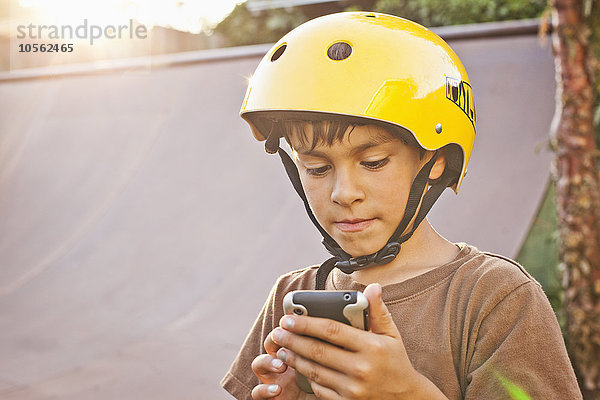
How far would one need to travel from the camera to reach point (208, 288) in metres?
6.67

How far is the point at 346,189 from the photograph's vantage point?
5.25 ft

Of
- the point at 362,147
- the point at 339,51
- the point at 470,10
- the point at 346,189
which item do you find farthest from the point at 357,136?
the point at 470,10

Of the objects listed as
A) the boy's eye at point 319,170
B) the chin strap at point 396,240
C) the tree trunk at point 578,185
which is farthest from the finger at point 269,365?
the tree trunk at point 578,185

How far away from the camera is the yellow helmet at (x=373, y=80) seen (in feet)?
5.59

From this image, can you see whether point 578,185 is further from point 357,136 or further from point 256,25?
point 256,25

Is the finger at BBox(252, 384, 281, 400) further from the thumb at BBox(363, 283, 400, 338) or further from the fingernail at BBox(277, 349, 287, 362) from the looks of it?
the thumb at BBox(363, 283, 400, 338)

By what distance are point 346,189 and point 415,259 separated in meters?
0.32

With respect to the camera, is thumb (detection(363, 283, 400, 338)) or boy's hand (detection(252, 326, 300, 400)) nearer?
thumb (detection(363, 283, 400, 338))

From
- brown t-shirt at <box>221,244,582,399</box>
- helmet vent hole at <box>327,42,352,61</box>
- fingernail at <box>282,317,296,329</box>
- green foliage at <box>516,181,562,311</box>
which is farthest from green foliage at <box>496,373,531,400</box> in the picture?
green foliage at <box>516,181,562,311</box>

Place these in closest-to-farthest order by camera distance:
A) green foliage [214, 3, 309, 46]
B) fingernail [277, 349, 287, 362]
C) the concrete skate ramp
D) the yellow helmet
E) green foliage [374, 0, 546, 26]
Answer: fingernail [277, 349, 287, 362]
the yellow helmet
the concrete skate ramp
green foliage [374, 0, 546, 26]
green foliage [214, 3, 309, 46]

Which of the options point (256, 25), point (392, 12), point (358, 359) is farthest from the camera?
point (256, 25)

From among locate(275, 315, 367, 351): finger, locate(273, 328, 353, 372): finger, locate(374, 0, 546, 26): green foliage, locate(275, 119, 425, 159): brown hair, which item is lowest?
locate(273, 328, 353, 372): finger

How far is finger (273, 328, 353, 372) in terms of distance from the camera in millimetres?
1343

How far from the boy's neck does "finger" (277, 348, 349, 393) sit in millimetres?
415
